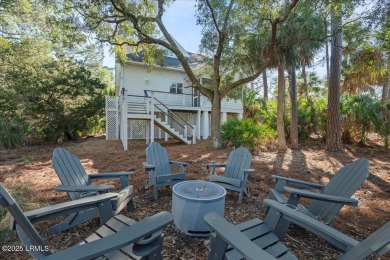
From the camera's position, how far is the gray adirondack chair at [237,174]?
12.0ft

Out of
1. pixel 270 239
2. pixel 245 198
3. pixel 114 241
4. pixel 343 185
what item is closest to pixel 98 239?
pixel 114 241

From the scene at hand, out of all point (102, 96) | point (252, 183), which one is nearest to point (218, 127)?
point (252, 183)

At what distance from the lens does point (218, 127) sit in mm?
8883

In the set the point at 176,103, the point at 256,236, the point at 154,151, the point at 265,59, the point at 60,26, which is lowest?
the point at 256,236

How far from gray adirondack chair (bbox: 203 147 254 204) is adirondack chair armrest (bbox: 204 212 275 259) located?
1.96m

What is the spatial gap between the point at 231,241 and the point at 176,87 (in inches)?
591

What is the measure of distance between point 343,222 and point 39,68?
13.6 metres

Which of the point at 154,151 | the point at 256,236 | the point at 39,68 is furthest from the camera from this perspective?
the point at 39,68

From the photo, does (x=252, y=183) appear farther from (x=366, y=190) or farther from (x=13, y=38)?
(x=13, y=38)

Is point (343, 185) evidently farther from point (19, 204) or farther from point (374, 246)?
point (19, 204)

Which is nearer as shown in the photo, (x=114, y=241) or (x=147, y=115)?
(x=114, y=241)

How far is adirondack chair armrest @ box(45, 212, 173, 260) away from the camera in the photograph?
1.28 meters

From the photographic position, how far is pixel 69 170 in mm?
3094

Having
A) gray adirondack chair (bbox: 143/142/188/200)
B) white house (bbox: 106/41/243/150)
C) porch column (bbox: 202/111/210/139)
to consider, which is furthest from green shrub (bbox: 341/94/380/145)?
gray adirondack chair (bbox: 143/142/188/200)
